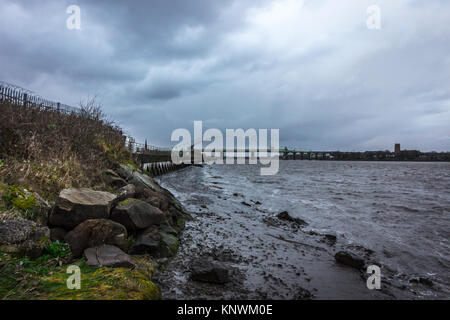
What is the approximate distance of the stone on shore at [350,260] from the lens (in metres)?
5.11

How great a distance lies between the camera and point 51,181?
5898mm

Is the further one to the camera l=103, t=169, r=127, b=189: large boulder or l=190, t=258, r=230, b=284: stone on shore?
l=103, t=169, r=127, b=189: large boulder

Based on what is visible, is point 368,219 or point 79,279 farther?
point 368,219

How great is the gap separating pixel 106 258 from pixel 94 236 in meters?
0.63

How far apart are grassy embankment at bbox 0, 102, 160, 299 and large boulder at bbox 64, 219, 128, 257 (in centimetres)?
17

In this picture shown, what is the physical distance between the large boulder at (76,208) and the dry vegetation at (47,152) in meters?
1.29

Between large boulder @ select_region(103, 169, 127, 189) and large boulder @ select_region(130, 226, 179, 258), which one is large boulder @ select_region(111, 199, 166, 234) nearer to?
large boulder @ select_region(130, 226, 179, 258)

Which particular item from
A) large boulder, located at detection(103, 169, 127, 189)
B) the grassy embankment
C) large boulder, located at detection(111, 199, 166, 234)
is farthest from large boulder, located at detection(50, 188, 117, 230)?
large boulder, located at detection(103, 169, 127, 189)

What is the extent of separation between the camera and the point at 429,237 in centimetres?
757

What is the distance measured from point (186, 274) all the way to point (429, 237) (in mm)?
8232

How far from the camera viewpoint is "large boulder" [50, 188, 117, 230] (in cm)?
445
